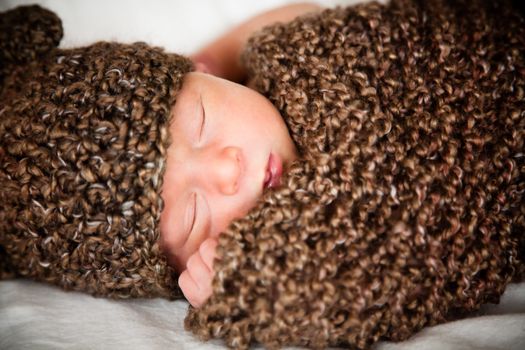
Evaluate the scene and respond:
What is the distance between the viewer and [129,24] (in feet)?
5.51

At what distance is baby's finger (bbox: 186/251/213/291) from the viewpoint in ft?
3.23

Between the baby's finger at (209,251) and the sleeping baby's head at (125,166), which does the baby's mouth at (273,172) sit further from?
the baby's finger at (209,251)

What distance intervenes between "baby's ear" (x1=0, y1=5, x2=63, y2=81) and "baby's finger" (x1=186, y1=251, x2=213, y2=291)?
77 cm

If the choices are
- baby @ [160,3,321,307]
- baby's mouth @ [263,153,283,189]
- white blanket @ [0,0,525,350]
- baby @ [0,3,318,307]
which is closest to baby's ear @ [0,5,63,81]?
baby @ [0,3,318,307]

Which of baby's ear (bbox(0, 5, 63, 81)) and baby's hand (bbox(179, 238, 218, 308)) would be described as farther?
baby's ear (bbox(0, 5, 63, 81))

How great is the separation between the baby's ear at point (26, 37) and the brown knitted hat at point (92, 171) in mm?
226

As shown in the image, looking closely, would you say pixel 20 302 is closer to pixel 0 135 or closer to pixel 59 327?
pixel 59 327

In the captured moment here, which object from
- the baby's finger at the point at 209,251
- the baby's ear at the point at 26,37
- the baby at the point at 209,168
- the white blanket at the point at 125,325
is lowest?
the white blanket at the point at 125,325

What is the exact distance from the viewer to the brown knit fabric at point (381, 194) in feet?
2.97

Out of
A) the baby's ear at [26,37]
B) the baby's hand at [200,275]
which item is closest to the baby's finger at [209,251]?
the baby's hand at [200,275]

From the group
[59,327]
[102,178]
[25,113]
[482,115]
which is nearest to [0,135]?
[25,113]

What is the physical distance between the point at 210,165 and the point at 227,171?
45 millimetres

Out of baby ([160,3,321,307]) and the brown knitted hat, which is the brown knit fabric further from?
the brown knitted hat

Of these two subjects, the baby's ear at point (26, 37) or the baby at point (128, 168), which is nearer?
the baby at point (128, 168)
